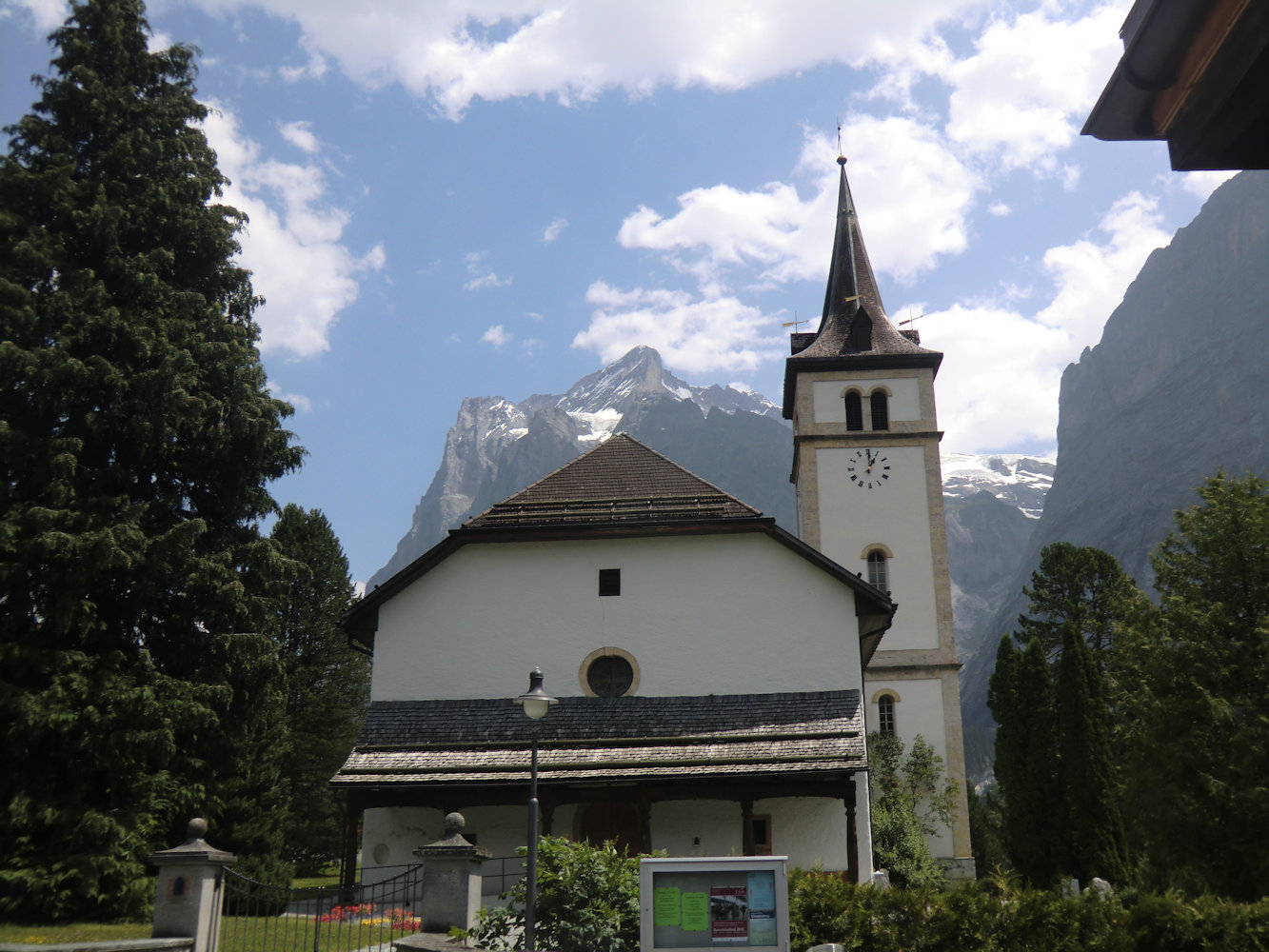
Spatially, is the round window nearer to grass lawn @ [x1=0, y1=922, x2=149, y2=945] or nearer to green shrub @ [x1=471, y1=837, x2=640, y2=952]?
grass lawn @ [x1=0, y1=922, x2=149, y2=945]

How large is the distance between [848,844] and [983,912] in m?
8.38

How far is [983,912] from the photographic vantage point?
1056 cm

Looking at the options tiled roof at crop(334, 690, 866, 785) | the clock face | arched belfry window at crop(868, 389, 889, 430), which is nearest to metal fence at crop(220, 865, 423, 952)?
tiled roof at crop(334, 690, 866, 785)

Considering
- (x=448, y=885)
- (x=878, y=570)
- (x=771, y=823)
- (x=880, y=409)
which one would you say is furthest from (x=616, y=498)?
(x=880, y=409)

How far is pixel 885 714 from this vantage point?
3266cm

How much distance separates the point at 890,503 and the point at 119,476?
2411cm

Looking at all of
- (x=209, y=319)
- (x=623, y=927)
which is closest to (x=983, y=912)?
(x=623, y=927)

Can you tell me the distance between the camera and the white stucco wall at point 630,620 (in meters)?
20.8

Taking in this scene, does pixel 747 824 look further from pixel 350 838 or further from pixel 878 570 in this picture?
pixel 878 570

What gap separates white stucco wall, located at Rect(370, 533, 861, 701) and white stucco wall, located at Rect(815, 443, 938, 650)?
13779 millimetres

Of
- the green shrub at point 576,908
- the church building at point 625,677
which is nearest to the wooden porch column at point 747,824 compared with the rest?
the church building at point 625,677

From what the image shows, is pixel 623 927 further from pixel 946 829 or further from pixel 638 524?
pixel 946 829

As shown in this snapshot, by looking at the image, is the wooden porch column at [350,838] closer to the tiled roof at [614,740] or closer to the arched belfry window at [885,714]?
the tiled roof at [614,740]

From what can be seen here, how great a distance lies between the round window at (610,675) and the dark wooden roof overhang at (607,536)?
98.2 inches
